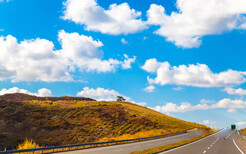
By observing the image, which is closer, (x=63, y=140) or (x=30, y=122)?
(x=63, y=140)

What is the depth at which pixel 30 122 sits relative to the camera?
61.0 m

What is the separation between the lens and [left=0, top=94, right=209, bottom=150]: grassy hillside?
51562 mm

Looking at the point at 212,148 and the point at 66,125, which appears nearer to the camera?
the point at 212,148

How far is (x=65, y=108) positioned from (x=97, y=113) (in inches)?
470

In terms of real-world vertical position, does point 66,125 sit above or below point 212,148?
above

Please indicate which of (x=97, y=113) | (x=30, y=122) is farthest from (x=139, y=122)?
(x=30, y=122)

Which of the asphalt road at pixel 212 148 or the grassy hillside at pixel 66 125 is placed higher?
the grassy hillside at pixel 66 125

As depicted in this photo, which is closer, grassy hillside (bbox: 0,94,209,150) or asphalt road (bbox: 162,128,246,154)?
asphalt road (bbox: 162,128,246,154)

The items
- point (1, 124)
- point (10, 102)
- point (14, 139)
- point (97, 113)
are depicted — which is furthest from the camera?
point (10, 102)

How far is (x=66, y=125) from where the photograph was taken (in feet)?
198

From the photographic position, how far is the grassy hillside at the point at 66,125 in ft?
169

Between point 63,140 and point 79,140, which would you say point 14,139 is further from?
point 79,140

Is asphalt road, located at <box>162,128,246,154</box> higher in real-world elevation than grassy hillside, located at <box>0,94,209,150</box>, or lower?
lower

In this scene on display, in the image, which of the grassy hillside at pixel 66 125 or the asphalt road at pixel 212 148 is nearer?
the asphalt road at pixel 212 148
